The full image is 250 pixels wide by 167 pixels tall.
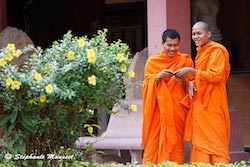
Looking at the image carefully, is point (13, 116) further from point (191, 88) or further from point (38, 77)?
point (191, 88)

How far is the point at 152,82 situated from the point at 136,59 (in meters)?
1.65

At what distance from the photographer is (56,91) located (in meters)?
5.41

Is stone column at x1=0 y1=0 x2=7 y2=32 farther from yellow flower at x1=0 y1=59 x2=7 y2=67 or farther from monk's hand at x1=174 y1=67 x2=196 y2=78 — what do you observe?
yellow flower at x1=0 y1=59 x2=7 y2=67

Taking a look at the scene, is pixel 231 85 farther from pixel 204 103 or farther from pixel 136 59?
pixel 204 103

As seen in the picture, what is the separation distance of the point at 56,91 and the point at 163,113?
9.76 ft

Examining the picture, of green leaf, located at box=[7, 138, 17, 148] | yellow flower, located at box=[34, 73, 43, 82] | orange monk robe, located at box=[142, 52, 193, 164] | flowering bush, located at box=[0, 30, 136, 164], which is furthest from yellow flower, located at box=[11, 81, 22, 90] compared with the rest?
orange monk robe, located at box=[142, 52, 193, 164]

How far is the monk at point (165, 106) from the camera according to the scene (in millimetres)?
8195

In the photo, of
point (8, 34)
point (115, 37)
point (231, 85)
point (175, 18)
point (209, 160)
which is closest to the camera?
point (209, 160)

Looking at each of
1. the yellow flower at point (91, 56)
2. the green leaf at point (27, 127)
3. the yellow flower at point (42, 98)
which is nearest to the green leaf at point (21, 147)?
the green leaf at point (27, 127)

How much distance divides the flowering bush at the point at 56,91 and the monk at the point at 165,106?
2.34m

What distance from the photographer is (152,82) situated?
27.1ft

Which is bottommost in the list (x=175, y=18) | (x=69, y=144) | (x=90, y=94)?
(x=69, y=144)

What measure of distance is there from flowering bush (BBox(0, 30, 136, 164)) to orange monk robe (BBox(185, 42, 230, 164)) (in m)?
2.33

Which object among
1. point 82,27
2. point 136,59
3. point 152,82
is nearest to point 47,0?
point 82,27
